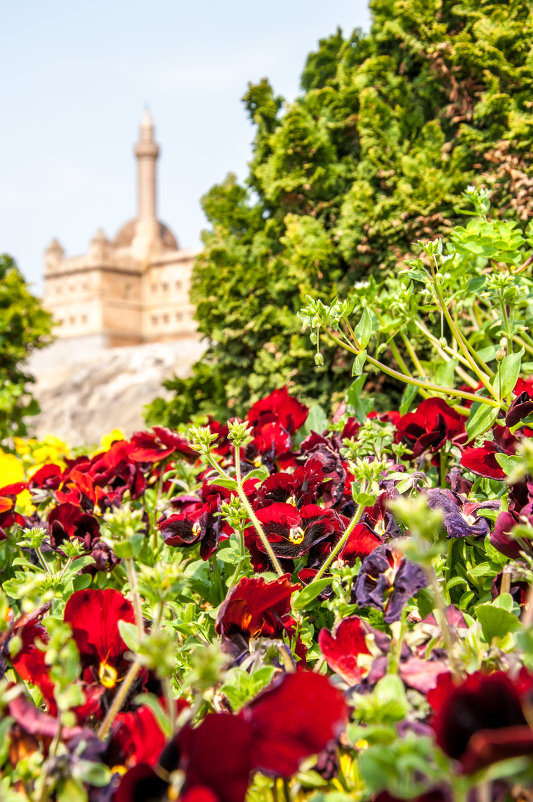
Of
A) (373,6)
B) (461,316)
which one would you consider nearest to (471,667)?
(461,316)

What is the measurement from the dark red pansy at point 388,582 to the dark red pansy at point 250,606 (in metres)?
0.11

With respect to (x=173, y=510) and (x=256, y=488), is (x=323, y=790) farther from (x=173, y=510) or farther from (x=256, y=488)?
(x=173, y=510)

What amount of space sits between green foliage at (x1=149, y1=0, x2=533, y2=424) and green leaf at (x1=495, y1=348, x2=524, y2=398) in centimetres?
170

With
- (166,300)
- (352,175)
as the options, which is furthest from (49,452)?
(166,300)

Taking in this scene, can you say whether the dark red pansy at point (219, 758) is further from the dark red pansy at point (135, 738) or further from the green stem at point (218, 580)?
the green stem at point (218, 580)

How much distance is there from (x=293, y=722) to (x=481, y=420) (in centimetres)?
96

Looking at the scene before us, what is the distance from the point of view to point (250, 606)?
1.00m

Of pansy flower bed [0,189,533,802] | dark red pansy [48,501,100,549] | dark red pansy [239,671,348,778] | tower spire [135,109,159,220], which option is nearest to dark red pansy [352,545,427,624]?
pansy flower bed [0,189,533,802]

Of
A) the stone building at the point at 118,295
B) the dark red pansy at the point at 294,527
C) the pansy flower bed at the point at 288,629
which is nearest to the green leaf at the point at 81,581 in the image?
the pansy flower bed at the point at 288,629

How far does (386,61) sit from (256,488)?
9.90ft

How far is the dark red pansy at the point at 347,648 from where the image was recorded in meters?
0.91

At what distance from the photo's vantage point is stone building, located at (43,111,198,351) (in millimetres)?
36938

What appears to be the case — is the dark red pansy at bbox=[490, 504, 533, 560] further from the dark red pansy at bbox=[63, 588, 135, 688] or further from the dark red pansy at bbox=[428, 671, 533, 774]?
the dark red pansy at bbox=[63, 588, 135, 688]

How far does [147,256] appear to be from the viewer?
133 ft
